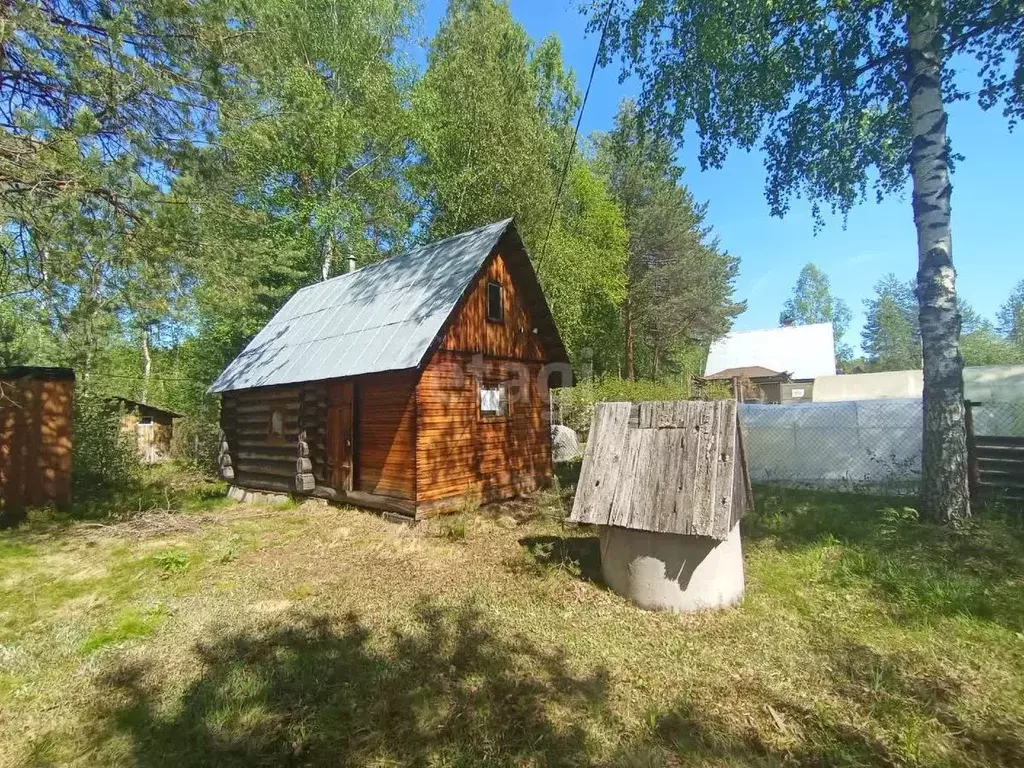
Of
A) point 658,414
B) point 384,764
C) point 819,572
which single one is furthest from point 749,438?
point 384,764

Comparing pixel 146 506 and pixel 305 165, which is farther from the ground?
pixel 305 165

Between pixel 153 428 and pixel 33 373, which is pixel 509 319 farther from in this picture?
pixel 153 428

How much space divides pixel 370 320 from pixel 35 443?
751 centimetres

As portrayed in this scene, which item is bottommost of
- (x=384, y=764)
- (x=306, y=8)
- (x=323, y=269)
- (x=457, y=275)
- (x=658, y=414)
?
(x=384, y=764)

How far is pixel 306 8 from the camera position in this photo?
19344mm

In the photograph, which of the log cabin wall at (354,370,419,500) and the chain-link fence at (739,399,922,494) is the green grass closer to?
the log cabin wall at (354,370,419,500)

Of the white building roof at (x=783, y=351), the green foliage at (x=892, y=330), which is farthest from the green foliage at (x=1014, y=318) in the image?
the white building roof at (x=783, y=351)

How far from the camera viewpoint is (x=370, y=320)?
11.7 metres

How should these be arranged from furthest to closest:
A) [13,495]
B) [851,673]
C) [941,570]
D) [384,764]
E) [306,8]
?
[306,8], [13,495], [941,570], [851,673], [384,764]

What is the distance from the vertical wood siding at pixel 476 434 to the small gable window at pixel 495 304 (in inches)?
43.3

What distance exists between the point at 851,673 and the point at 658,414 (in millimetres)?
3098

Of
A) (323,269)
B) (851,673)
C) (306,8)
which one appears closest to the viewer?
(851,673)

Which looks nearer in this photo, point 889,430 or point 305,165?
point 889,430

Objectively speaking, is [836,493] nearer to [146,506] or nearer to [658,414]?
[658,414]
